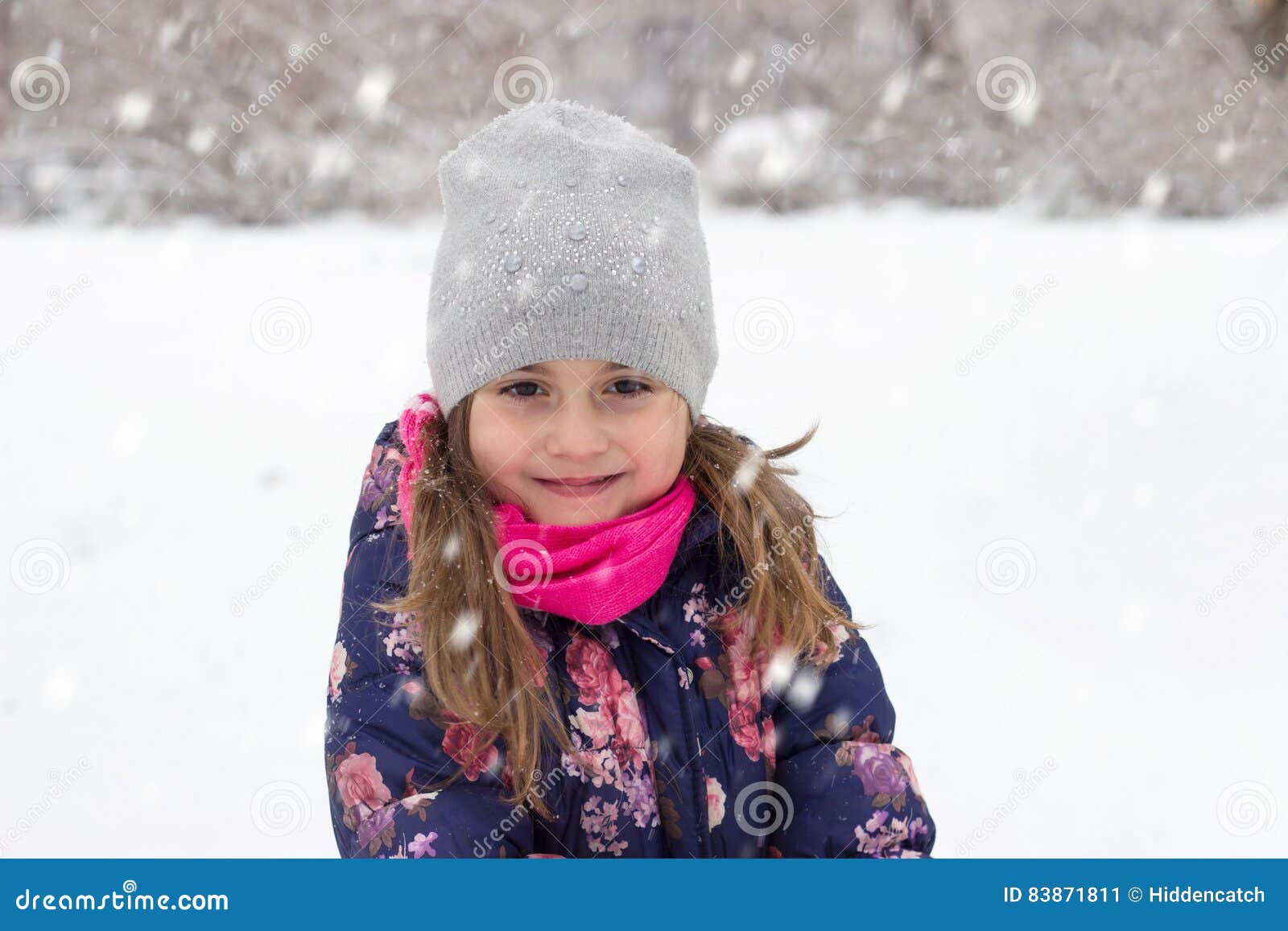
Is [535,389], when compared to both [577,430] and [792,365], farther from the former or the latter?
[792,365]

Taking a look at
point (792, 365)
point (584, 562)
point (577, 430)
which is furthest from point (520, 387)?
point (792, 365)

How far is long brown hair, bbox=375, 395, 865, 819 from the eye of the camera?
1.56 metres

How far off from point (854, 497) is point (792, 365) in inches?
35.5

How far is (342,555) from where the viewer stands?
3088 millimetres

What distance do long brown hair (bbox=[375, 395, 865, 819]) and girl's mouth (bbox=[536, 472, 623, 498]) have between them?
0.38 ft

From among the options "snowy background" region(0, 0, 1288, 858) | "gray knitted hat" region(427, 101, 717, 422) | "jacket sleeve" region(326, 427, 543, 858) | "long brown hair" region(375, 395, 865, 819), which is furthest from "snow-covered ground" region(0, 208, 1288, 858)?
"gray knitted hat" region(427, 101, 717, 422)

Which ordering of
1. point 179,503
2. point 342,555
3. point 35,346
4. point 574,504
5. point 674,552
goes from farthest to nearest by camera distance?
point 35,346
point 179,503
point 342,555
point 674,552
point 574,504

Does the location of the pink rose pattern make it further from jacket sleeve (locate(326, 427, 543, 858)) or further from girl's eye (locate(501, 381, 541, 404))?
girl's eye (locate(501, 381, 541, 404))

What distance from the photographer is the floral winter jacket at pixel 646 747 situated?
1.56m

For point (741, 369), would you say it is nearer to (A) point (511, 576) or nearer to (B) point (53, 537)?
(B) point (53, 537)

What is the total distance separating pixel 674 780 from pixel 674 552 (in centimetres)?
34

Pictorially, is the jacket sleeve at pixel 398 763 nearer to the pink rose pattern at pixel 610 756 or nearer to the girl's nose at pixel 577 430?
the pink rose pattern at pixel 610 756

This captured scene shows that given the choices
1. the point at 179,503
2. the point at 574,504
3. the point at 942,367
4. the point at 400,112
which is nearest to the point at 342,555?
the point at 179,503

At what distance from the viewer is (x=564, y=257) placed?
60.1 inches
